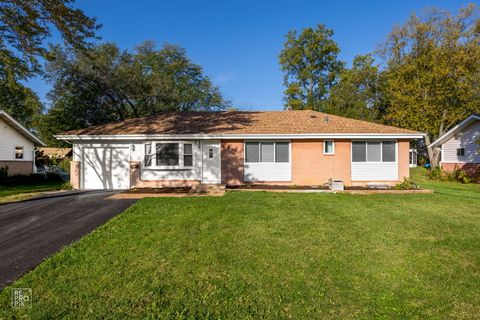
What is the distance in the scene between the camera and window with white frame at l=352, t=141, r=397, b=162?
13.5 meters

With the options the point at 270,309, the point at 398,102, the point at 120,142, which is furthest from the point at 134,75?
the point at 270,309

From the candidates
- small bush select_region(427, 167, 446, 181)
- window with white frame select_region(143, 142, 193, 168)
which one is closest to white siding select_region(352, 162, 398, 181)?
window with white frame select_region(143, 142, 193, 168)

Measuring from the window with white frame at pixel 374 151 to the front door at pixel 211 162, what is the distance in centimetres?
698

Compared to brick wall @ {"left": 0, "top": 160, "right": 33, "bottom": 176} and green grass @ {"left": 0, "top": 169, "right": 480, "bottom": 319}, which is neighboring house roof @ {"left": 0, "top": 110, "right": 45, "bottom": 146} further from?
green grass @ {"left": 0, "top": 169, "right": 480, "bottom": 319}

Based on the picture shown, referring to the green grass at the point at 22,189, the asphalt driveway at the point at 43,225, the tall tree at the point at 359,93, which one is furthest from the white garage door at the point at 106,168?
the tall tree at the point at 359,93

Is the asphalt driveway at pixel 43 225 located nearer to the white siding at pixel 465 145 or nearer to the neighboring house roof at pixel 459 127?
the neighboring house roof at pixel 459 127

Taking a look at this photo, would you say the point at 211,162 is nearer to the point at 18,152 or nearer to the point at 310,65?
the point at 18,152

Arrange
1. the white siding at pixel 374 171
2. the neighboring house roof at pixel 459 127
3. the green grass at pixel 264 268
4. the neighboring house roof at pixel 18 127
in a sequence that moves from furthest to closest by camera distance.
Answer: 1. the neighboring house roof at pixel 18 127
2. the neighboring house roof at pixel 459 127
3. the white siding at pixel 374 171
4. the green grass at pixel 264 268

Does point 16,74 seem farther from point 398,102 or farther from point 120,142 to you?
point 398,102

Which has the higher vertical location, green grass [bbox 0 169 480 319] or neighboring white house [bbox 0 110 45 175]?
neighboring white house [bbox 0 110 45 175]

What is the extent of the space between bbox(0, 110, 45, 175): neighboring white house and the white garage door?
11.4 metres

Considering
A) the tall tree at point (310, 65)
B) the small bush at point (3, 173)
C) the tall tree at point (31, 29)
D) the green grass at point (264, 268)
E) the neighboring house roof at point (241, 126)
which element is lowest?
the green grass at point (264, 268)

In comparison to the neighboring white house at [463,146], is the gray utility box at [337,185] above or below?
below

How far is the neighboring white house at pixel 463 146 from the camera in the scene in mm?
18906
